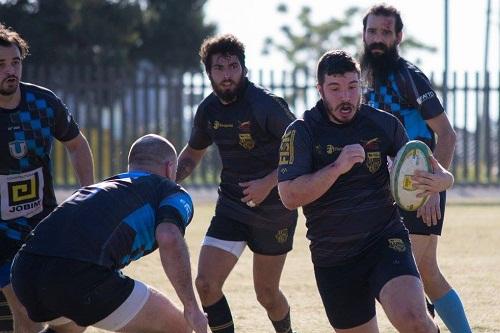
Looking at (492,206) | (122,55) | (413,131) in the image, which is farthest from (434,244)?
(122,55)

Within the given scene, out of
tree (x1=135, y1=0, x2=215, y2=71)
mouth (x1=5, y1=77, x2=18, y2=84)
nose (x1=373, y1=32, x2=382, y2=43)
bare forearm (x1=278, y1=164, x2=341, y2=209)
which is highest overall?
tree (x1=135, y1=0, x2=215, y2=71)

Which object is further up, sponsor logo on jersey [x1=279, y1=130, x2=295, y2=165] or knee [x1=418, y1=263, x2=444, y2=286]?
sponsor logo on jersey [x1=279, y1=130, x2=295, y2=165]

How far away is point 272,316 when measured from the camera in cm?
805

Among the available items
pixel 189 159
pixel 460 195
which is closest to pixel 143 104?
pixel 460 195

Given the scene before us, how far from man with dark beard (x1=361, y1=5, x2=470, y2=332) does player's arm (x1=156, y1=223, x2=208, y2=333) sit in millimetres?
2299

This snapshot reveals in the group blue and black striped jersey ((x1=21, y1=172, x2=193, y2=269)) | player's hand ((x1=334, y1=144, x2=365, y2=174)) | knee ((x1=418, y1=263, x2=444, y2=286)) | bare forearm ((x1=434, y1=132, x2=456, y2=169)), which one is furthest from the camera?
knee ((x1=418, y1=263, x2=444, y2=286))

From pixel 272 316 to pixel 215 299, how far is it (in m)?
0.59

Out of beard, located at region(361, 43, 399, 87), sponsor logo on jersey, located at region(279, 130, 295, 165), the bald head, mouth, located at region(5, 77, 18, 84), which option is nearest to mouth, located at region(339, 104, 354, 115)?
sponsor logo on jersey, located at region(279, 130, 295, 165)

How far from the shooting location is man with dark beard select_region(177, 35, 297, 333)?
7.68m

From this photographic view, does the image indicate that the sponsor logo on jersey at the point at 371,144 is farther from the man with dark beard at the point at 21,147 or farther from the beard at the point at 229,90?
the man with dark beard at the point at 21,147

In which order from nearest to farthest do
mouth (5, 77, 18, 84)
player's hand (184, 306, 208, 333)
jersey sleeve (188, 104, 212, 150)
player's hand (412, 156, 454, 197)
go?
player's hand (184, 306, 208, 333)
player's hand (412, 156, 454, 197)
mouth (5, 77, 18, 84)
jersey sleeve (188, 104, 212, 150)

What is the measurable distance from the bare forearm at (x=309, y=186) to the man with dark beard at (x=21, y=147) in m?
1.96

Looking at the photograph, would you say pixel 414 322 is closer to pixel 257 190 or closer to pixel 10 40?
pixel 257 190

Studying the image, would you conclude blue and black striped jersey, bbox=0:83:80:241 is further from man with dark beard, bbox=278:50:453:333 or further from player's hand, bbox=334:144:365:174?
player's hand, bbox=334:144:365:174
